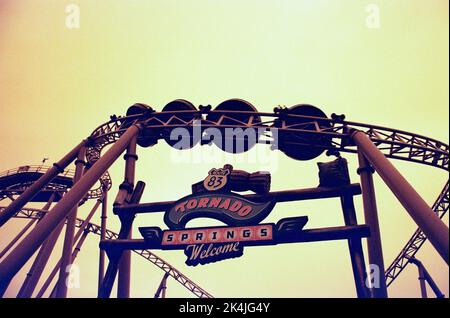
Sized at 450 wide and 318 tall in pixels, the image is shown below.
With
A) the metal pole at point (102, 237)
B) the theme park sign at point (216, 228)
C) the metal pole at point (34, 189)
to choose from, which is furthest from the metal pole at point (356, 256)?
the metal pole at point (102, 237)

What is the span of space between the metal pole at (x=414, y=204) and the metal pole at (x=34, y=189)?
8580 mm

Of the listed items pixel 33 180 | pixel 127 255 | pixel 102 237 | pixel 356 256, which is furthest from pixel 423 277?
pixel 33 180

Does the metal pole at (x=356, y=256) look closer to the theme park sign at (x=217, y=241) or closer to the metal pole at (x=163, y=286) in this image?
the theme park sign at (x=217, y=241)

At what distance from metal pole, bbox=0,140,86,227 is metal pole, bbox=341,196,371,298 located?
8.10 metres

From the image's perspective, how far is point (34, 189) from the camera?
11.0 meters

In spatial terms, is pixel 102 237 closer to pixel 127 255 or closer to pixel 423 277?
pixel 127 255

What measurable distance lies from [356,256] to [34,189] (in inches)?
342

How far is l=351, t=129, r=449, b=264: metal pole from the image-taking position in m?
6.57

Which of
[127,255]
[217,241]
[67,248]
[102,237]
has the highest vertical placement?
[102,237]
